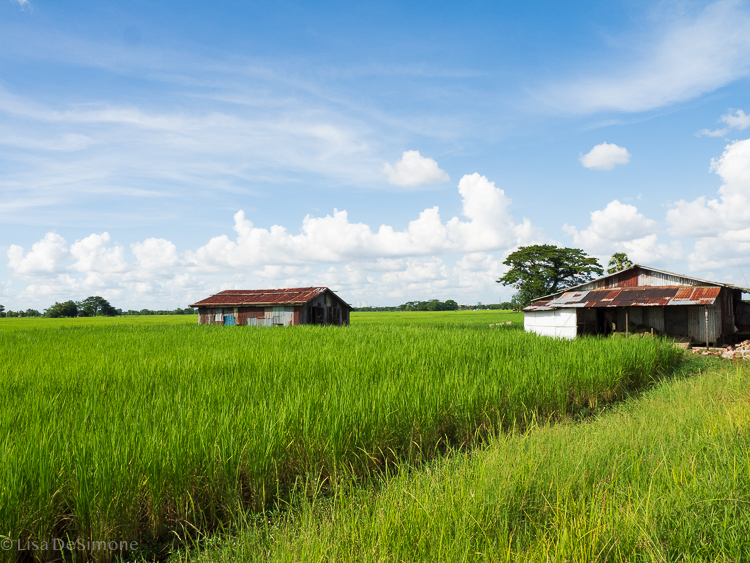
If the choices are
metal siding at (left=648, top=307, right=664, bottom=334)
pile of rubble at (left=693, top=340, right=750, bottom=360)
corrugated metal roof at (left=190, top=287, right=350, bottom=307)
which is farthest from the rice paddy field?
corrugated metal roof at (left=190, top=287, right=350, bottom=307)

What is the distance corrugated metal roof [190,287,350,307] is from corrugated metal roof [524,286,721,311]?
14.7 m

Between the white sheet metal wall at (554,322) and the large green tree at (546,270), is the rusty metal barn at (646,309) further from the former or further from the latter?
the large green tree at (546,270)

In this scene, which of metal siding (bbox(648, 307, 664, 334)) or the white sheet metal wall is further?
the white sheet metal wall

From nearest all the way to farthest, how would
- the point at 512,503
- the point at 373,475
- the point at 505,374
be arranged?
the point at 512,503 < the point at 373,475 < the point at 505,374

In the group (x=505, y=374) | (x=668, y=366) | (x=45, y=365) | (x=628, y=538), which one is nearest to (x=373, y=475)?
(x=628, y=538)

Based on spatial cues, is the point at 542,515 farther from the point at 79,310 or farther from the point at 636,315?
the point at 79,310

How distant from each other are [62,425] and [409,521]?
3.41 metres

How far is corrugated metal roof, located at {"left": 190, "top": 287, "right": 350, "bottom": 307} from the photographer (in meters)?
27.4

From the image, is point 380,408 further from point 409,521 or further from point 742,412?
Result: point 742,412

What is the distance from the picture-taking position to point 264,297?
2920cm

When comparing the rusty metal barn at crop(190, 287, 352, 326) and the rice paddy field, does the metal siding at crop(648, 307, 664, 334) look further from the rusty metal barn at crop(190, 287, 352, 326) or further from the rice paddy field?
the rusty metal barn at crop(190, 287, 352, 326)

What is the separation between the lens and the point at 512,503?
113 inches

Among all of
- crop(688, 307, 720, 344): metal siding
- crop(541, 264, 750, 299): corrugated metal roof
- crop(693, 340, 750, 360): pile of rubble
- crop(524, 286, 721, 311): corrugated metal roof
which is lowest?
crop(693, 340, 750, 360): pile of rubble

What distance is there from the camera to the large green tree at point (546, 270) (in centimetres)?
3409
